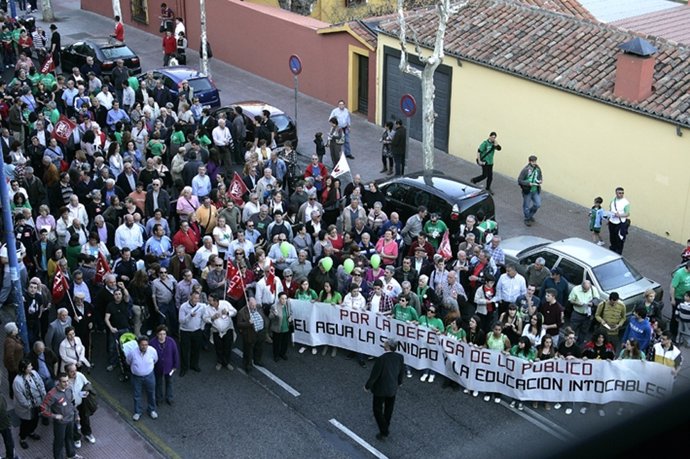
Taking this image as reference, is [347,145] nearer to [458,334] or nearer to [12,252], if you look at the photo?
[458,334]

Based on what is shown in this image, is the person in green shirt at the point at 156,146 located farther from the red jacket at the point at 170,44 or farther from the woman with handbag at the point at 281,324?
the red jacket at the point at 170,44

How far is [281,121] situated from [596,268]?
9.86 meters

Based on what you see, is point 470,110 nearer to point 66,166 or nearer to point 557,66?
point 557,66

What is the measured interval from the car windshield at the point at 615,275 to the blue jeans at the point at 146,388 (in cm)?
698

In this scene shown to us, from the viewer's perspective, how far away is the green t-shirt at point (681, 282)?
561 inches

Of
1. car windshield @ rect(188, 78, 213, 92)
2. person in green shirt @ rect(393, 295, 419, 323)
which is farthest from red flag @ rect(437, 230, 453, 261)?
car windshield @ rect(188, 78, 213, 92)

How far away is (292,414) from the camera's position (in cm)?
1239

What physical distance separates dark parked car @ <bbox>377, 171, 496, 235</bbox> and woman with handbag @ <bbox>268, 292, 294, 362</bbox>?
14.2 feet

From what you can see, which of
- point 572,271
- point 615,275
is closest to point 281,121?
point 572,271

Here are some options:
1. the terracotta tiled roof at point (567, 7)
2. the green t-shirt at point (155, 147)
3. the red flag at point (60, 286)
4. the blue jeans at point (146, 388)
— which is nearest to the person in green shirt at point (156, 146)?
the green t-shirt at point (155, 147)

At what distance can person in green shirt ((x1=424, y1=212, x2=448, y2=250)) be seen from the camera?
15.8m

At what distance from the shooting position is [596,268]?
14375 mm

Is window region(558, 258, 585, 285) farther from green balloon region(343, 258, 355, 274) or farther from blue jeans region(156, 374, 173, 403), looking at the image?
blue jeans region(156, 374, 173, 403)

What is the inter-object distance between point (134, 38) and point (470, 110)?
54.5 feet
